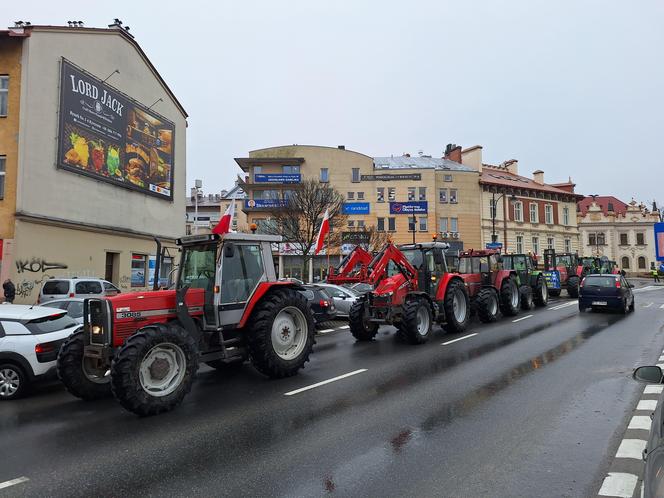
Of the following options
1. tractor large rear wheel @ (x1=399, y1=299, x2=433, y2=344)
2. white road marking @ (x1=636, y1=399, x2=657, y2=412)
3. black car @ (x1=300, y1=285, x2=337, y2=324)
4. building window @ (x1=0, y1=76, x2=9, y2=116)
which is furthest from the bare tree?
white road marking @ (x1=636, y1=399, x2=657, y2=412)

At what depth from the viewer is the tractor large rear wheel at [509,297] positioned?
1648cm

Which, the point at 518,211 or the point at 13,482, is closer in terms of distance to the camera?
the point at 13,482

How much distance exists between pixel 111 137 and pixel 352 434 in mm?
21533

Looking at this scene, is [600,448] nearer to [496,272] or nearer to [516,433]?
[516,433]

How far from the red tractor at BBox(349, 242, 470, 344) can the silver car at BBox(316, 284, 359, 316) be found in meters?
5.38

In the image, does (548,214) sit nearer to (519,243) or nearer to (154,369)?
(519,243)

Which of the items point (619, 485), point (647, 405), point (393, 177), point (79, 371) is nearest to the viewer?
point (619, 485)

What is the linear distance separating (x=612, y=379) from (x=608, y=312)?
38.7 ft

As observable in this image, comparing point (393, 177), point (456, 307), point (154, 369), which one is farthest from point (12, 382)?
point (393, 177)

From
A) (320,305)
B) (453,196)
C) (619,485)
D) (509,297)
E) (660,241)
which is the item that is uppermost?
(453,196)

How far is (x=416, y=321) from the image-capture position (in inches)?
436

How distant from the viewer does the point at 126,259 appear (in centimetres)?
2295

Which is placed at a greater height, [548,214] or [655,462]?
[548,214]

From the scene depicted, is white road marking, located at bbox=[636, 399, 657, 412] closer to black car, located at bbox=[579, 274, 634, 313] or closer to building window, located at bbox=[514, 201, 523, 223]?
black car, located at bbox=[579, 274, 634, 313]
